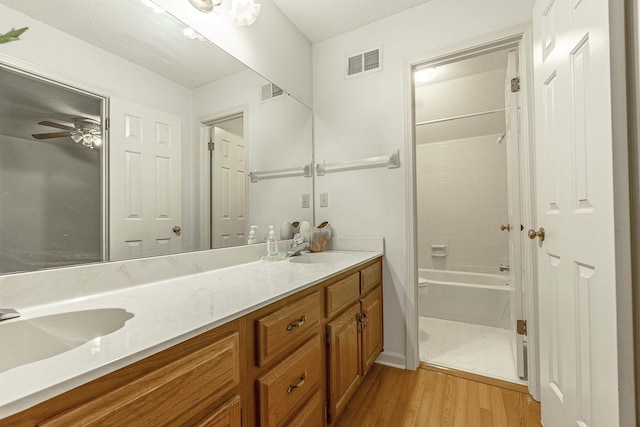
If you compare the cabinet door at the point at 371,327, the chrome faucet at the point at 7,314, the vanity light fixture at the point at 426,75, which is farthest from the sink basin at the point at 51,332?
the vanity light fixture at the point at 426,75

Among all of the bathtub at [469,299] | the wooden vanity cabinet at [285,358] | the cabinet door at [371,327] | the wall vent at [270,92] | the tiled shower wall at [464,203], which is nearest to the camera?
the wooden vanity cabinet at [285,358]

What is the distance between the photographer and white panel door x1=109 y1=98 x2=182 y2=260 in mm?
1058

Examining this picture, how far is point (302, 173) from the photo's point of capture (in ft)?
7.10

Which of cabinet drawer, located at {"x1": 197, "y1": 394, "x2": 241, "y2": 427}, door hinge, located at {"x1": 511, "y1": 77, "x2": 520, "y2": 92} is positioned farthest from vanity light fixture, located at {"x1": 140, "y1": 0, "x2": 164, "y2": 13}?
door hinge, located at {"x1": 511, "y1": 77, "x2": 520, "y2": 92}

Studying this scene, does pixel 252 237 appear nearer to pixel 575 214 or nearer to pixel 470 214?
pixel 575 214

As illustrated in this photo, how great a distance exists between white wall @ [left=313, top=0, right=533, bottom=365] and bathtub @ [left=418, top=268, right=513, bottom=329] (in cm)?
74

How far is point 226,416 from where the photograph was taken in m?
0.70

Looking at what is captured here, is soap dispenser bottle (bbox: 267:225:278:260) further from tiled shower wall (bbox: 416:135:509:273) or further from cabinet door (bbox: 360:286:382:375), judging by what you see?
tiled shower wall (bbox: 416:135:509:273)

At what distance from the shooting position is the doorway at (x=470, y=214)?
188 centimetres

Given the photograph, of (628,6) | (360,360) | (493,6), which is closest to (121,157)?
(360,360)

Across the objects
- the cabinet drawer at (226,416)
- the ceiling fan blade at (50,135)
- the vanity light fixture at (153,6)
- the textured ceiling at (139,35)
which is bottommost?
the cabinet drawer at (226,416)

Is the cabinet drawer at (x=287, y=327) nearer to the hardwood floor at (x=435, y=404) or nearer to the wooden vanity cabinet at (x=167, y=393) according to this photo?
the wooden vanity cabinet at (x=167, y=393)

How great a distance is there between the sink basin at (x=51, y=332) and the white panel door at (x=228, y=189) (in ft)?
2.30

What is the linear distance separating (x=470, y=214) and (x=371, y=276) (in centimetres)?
219
